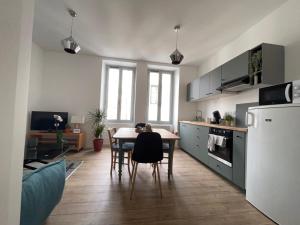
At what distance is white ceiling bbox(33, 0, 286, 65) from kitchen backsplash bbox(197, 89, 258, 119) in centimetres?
125

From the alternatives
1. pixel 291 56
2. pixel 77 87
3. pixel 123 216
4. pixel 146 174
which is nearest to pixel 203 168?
pixel 146 174

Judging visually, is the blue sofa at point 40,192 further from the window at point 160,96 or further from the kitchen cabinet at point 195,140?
the window at point 160,96

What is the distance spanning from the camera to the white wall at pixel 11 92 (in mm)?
676

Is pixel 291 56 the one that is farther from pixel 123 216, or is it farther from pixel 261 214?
pixel 123 216

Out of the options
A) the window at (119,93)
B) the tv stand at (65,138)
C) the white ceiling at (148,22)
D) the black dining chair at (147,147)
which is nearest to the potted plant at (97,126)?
the tv stand at (65,138)

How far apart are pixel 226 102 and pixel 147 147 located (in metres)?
2.67

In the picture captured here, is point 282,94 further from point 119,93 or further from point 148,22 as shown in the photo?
point 119,93

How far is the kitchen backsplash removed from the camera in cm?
315

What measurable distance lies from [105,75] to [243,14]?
168 inches

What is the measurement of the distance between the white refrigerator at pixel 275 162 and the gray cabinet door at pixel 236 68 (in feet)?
3.19

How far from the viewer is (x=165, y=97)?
6.01m

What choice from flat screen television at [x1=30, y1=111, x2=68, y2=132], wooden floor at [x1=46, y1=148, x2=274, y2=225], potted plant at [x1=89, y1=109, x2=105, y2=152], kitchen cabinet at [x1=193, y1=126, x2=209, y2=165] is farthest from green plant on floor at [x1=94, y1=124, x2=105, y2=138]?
kitchen cabinet at [x1=193, y1=126, x2=209, y2=165]

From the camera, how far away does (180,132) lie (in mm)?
5281

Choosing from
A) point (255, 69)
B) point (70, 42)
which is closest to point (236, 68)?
point (255, 69)
